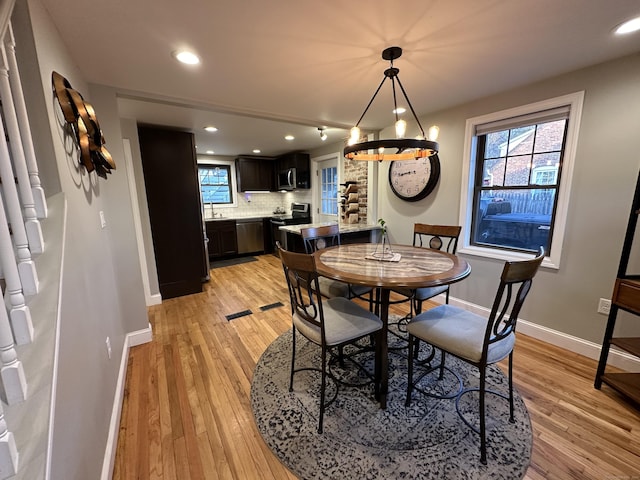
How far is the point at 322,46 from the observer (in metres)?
1.69

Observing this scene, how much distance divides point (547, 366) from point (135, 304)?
3542 mm

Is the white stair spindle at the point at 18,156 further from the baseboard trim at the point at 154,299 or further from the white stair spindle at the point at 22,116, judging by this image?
the baseboard trim at the point at 154,299

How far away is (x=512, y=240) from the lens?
2678 millimetres

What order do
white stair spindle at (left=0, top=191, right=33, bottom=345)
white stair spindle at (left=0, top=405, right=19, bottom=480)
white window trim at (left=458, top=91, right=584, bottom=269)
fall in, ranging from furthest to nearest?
white window trim at (left=458, top=91, right=584, bottom=269), white stair spindle at (left=0, top=191, right=33, bottom=345), white stair spindle at (left=0, top=405, right=19, bottom=480)

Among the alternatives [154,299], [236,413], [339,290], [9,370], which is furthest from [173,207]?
[9,370]

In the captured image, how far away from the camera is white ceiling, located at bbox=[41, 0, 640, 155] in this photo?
1358 mm

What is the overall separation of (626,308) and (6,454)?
9.40 feet

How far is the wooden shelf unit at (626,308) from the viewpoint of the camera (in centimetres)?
163

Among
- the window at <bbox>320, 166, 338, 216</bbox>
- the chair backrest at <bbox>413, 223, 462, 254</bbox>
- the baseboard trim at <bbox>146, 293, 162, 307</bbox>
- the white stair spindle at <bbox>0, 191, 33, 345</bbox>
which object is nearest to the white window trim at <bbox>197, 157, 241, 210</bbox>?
the window at <bbox>320, 166, 338, 216</bbox>

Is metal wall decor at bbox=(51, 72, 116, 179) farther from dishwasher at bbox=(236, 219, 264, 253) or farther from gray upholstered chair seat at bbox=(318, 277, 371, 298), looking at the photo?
dishwasher at bbox=(236, 219, 264, 253)

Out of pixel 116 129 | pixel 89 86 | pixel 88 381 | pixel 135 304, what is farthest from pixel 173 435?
pixel 89 86

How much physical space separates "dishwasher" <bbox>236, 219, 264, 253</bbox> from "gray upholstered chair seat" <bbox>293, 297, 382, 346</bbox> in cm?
417

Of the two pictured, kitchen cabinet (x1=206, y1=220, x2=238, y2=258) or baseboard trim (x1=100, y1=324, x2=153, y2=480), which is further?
kitchen cabinet (x1=206, y1=220, x2=238, y2=258)

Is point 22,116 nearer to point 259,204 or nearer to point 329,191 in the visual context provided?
point 329,191
